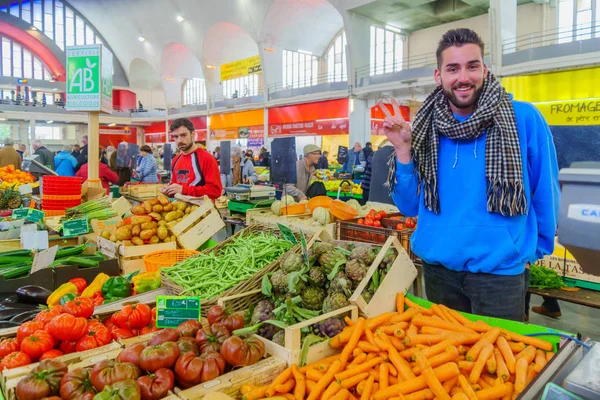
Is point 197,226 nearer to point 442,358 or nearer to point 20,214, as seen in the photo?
point 20,214

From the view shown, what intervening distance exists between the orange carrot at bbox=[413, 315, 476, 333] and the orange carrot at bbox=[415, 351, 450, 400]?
0.69ft

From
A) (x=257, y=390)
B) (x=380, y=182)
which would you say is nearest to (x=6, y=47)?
(x=380, y=182)

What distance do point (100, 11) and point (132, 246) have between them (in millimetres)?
30841

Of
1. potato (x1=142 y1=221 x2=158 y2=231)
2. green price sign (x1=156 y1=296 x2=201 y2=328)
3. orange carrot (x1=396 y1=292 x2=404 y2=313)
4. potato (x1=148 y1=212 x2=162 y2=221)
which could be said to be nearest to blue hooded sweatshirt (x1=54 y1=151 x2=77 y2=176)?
potato (x1=148 y1=212 x2=162 y2=221)

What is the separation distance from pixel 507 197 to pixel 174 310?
1.42 m

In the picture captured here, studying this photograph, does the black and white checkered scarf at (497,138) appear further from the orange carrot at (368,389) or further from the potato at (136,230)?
the potato at (136,230)

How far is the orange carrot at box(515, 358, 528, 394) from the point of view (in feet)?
4.84

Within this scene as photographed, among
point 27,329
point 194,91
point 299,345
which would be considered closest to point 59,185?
point 27,329

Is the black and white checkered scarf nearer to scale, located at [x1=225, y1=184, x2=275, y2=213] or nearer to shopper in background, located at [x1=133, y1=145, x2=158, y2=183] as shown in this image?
scale, located at [x1=225, y1=184, x2=275, y2=213]

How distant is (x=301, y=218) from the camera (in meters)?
4.90

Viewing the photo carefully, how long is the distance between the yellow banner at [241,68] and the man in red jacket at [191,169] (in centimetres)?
1583

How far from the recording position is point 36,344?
1.83 metres

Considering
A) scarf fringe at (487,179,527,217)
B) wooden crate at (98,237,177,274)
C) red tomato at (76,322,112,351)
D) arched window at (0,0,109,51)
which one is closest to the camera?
scarf fringe at (487,179,527,217)

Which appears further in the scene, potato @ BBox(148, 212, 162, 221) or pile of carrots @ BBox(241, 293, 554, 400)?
potato @ BBox(148, 212, 162, 221)
